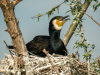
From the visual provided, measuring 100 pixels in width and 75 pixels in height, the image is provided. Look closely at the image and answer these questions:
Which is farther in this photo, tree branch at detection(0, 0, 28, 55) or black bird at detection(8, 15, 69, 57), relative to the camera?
black bird at detection(8, 15, 69, 57)

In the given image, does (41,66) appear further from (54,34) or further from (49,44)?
(54,34)

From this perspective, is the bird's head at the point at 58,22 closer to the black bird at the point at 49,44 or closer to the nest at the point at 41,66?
the black bird at the point at 49,44

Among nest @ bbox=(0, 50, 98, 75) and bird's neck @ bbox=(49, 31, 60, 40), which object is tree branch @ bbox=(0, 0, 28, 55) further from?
bird's neck @ bbox=(49, 31, 60, 40)

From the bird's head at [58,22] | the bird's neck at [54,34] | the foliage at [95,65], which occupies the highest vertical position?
the bird's head at [58,22]

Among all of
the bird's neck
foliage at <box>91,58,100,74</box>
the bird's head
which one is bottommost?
foliage at <box>91,58,100,74</box>

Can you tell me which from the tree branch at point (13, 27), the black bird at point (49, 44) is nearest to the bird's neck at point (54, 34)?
the black bird at point (49, 44)

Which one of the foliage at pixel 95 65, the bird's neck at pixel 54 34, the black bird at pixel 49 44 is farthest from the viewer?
the bird's neck at pixel 54 34

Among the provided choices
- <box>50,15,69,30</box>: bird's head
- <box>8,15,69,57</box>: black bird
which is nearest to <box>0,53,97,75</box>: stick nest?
<box>8,15,69,57</box>: black bird

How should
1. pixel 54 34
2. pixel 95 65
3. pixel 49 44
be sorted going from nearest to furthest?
pixel 95 65
pixel 49 44
pixel 54 34

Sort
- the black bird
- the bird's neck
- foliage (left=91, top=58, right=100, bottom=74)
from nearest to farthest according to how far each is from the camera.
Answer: foliage (left=91, top=58, right=100, bottom=74) < the black bird < the bird's neck

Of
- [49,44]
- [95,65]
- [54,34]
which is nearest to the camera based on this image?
[95,65]

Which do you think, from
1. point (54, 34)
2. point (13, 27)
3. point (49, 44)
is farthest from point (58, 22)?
point (13, 27)

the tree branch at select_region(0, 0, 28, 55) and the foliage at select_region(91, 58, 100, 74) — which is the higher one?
the tree branch at select_region(0, 0, 28, 55)

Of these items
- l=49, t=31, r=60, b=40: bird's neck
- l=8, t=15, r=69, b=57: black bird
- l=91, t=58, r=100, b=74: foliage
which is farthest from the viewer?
l=49, t=31, r=60, b=40: bird's neck
